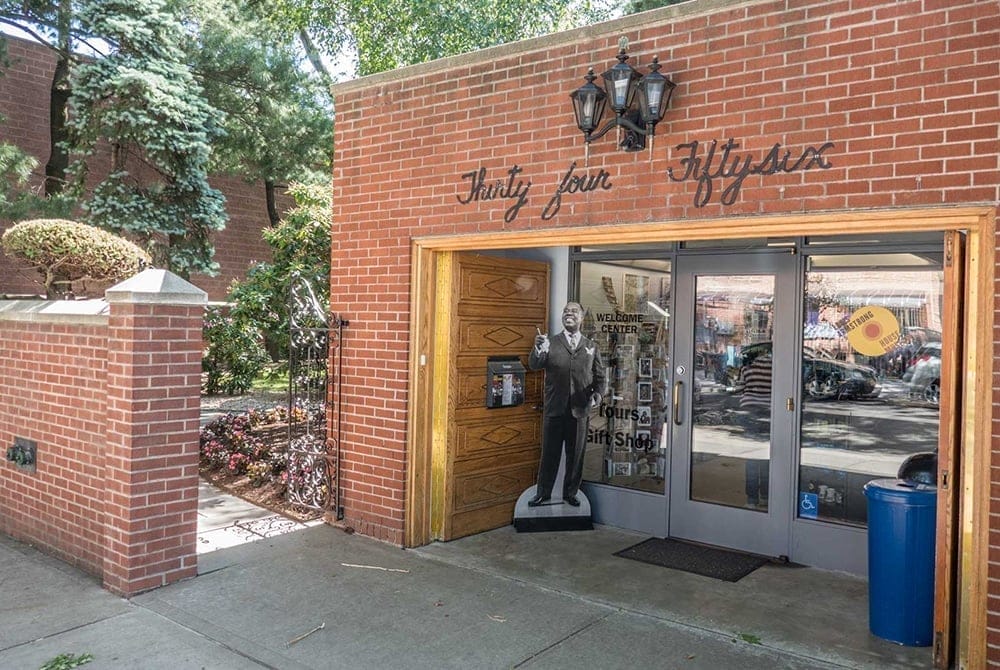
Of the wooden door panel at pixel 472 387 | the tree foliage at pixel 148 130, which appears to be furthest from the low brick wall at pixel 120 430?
the tree foliage at pixel 148 130

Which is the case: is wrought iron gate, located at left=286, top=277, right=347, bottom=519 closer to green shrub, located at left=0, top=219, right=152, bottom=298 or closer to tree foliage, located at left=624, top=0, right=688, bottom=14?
green shrub, located at left=0, top=219, right=152, bottom=298

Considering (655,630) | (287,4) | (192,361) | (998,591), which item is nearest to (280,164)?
(287,4)

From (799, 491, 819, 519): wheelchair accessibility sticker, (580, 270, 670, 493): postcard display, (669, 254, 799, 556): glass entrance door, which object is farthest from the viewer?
(580, 270, 670, 493): postcard display

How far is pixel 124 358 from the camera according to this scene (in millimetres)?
4934

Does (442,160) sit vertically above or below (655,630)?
above

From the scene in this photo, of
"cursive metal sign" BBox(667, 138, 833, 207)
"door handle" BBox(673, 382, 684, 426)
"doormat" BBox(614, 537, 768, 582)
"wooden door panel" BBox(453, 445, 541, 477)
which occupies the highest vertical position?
"cursive metal sign" BBox(667, 138, 833, 207)

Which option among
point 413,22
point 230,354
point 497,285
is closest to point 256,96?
point 413,22

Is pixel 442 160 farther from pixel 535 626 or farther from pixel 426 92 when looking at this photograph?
pixel 535 626

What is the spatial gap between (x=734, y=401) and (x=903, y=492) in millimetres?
1870

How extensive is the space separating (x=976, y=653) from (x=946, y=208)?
2.19 m

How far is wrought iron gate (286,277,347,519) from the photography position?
6.56m

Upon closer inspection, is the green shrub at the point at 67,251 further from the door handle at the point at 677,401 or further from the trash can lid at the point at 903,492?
the trash can lid at the point at 903,492

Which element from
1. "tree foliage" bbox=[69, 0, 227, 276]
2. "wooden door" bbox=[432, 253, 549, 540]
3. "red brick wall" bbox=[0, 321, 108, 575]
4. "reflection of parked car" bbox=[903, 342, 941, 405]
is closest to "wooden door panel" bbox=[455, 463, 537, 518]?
"wooden door" bbox=[432, 253, 549, 540]

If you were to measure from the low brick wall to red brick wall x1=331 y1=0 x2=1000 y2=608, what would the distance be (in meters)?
1.52
